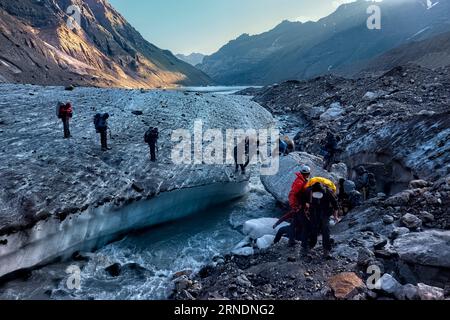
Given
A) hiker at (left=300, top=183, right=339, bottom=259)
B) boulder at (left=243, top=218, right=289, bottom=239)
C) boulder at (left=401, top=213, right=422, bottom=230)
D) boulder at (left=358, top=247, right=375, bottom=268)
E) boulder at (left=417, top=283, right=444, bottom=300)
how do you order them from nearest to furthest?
1. boulder at (left=417, top=283, right=444, bottom=300)
2. boulder at (left=358, top=247, right=375, bottom=268)
3. hiker at (left=300, top=183, right=339, bottom=259)
4. boulder at (left=401, top=213, right=422, bottom=230)
5. boulder at (left=243, top=218, right=289, bottom=239)

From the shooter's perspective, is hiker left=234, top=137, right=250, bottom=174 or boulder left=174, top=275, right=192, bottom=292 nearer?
boulder left=174, top=275, right=192, bottom=292

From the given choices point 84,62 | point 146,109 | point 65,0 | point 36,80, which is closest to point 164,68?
point 65,0

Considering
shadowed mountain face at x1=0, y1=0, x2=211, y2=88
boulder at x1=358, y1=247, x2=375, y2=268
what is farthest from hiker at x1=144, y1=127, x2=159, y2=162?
shadowed mountain face at x1=0, y1=0, x2=211, y2=88

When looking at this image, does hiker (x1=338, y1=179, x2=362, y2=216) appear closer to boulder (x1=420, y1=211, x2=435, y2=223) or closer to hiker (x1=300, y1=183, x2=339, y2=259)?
boulder (x1=420, y1=211, x2=435, y2=223)

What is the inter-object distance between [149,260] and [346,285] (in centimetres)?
621

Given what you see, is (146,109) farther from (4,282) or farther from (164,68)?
(164,68)

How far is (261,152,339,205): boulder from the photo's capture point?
13928 millimetres

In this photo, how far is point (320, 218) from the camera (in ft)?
27.6

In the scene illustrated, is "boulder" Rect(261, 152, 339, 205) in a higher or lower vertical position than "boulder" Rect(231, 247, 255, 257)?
higher

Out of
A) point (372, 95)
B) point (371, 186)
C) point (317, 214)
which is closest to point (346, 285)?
point (317, 214)

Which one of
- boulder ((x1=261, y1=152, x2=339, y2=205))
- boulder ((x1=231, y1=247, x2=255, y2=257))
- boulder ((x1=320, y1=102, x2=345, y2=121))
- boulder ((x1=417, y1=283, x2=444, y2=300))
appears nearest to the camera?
boulder ((x1=417, y1=283, x2=444, y2=300))

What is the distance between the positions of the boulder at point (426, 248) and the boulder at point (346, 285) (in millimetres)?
1198

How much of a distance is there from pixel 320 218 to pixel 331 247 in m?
1.05

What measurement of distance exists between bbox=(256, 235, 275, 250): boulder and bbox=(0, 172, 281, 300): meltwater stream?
1281 mm
